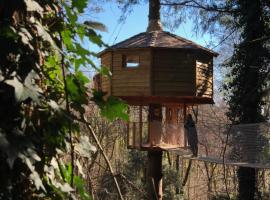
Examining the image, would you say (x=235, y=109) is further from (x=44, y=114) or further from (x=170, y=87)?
(x=44, y=114)

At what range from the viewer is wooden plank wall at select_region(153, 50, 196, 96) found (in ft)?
39.4

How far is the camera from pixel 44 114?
0.91 meters

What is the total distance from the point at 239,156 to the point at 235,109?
9.41 ft

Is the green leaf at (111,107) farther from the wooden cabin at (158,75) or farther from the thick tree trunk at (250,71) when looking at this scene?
the wooden cabin at (158,75)

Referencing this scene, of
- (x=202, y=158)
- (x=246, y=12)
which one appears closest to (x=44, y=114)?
(x=202, y=158)

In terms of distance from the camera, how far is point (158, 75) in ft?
39.6

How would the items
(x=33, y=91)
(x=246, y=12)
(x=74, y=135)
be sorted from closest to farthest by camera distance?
(x=33, y=91), (x=74, y=135), (x=246, y=12)

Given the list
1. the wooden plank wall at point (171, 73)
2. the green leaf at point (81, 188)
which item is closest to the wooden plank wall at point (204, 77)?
the wooden plank wall at point (171, 73)

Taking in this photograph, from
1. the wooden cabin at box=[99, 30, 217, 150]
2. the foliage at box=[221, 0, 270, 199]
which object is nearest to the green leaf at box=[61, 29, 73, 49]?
the foliage at box=[221, 0, 270, 199]

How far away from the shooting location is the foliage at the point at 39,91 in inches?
32.2

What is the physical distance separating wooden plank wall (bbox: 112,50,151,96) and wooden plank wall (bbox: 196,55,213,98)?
156cm

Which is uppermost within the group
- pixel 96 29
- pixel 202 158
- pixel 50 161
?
pixel 96 29

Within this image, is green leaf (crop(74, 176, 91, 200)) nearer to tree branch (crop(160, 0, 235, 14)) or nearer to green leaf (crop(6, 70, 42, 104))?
green leaf (crop(6, 70, 42, 104))

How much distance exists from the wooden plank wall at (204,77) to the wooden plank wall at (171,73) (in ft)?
1.53
